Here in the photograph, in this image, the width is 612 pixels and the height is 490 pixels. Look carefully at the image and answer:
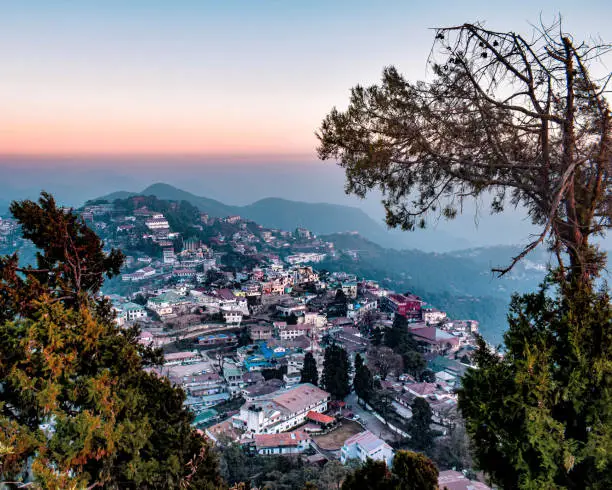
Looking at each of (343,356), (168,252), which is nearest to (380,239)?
(168,252)

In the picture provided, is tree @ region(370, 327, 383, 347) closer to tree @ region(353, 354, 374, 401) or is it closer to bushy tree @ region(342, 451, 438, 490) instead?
tree @ region(353, 354, 374, 401)

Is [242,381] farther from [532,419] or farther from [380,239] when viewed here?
[380,239]

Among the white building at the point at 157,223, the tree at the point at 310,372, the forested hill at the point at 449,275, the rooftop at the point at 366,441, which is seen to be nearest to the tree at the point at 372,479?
the rooftop at the point at 366,441

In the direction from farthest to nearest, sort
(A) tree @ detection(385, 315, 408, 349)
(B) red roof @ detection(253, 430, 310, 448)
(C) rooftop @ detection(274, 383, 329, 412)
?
(A) tree @ detection(385, 315, 408, 349) → (C) rooftop @ detection(274, 383, 329, 412) → (B) red roof @ detection(253, 430, 310, 448)

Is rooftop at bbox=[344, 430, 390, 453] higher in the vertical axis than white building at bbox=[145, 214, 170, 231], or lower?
lower

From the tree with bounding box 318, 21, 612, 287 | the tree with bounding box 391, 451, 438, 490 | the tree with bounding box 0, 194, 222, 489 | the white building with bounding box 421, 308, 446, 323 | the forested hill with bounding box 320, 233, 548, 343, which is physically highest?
the tree with bounding box 318, 21, 612, 287

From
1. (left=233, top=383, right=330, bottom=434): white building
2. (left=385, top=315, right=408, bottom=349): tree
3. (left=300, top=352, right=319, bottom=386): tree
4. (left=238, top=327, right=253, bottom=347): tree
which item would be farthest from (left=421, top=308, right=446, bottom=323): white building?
(left=233, top=383, right=330, bottom=434): white building
